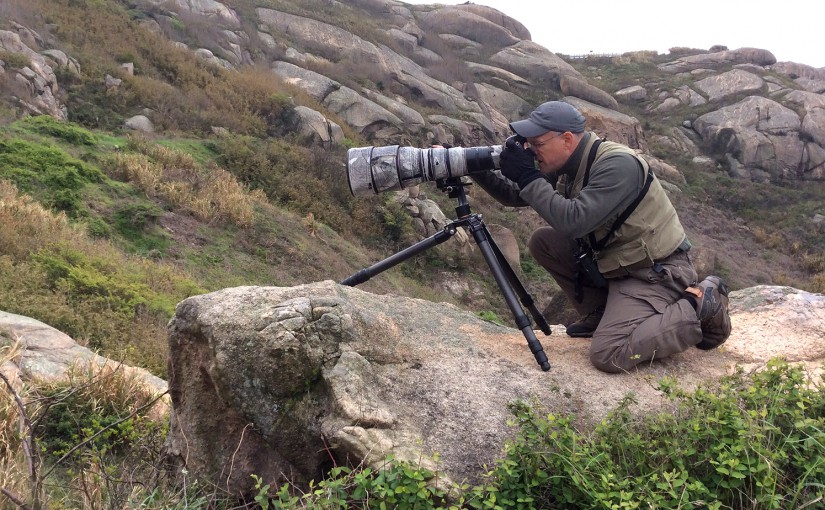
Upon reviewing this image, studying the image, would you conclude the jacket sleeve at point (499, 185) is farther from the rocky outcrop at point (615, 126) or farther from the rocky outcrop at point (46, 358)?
the rocky outcrop at point (615, 126)

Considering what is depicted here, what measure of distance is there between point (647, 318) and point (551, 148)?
0.99m

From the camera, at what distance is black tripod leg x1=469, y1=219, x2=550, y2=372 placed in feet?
9.17

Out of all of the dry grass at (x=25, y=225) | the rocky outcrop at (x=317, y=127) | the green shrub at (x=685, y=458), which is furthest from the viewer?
the rocky outcrop at (x=317, y=127)

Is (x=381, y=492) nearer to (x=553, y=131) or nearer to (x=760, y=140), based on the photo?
(x=553, y=131)

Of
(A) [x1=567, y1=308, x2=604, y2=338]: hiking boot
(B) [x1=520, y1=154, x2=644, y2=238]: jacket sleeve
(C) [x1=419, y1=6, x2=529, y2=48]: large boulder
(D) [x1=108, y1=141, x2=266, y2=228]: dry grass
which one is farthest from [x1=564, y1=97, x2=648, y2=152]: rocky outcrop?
(B) [x1=520, y1=154, x2=644, y2=238]: jacket sleeve

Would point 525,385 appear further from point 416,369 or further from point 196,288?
point 196,288

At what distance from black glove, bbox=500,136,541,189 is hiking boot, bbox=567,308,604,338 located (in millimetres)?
1011

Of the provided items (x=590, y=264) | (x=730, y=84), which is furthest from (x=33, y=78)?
(x=730, y=84)

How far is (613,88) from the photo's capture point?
114 ft

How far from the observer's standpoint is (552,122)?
2971 mm

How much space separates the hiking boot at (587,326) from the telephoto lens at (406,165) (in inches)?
43.2

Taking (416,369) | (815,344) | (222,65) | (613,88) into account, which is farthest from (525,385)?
(613,88)

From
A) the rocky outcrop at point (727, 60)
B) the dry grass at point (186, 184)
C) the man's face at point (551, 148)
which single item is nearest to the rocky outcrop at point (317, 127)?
the dry grass at point (186, 184)

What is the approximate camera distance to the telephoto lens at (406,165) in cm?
308
